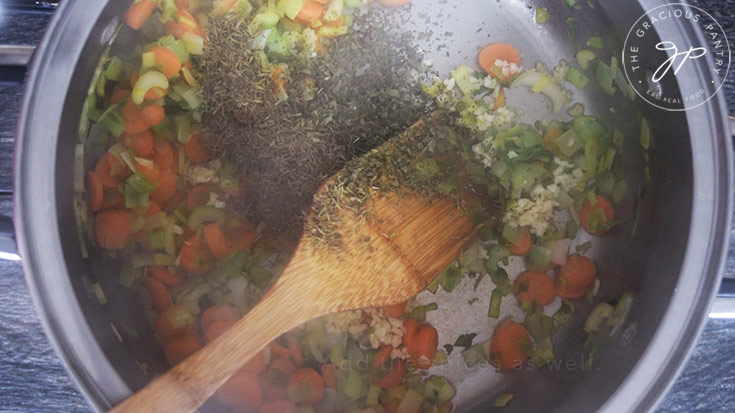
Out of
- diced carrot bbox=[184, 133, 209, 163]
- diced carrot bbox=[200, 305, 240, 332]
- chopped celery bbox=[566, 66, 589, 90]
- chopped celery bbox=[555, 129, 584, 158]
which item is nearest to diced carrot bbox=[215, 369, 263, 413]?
diced carrot bbox=[200, 305, 240, 332]

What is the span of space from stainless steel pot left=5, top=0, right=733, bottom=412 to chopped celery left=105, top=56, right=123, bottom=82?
50mm

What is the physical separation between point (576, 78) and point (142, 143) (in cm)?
97

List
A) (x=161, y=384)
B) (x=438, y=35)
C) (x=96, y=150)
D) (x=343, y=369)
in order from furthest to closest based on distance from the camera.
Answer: (x=438, y=35) < (x=343, y=369) < (x=96, y=150) < (x=161, y=384)

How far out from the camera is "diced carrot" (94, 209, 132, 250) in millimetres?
1086

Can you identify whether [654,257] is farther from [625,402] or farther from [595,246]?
[625,402]

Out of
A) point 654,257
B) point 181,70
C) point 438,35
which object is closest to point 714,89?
point 654,257

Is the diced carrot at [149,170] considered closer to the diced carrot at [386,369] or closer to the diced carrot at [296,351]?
the diced carrot at [296,351]

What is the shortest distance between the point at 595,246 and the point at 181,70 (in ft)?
3.24

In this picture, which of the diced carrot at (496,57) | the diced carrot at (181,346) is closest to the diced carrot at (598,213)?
the diced carrot at (496,57)

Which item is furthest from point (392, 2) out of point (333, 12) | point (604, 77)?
point (604, 77)

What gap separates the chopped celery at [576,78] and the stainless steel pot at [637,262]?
6.3 inches

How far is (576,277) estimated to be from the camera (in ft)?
4.07

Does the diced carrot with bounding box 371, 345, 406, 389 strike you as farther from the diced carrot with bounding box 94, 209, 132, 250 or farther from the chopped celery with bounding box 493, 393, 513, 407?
the diced carrot with bounding box 94, 209, 132, 250

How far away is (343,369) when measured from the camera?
1.18 m
